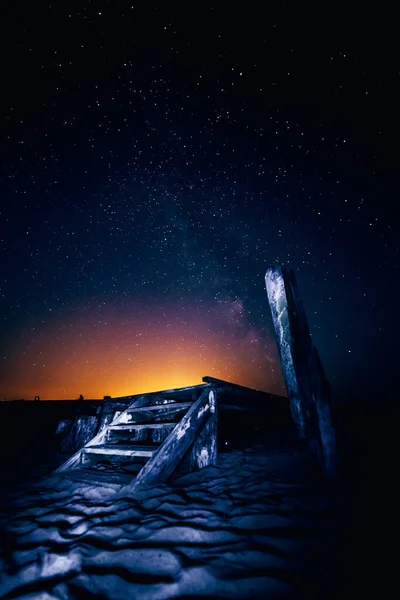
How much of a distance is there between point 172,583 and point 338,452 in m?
2.45

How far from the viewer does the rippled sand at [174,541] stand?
1477mm

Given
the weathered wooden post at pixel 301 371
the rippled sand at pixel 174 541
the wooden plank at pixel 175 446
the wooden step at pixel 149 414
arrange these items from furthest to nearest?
the wooden step at pixel 149 414, the weathered wooden post at pixel 301 371, the wooden plank at pixel 175 446, the rippled sand at pixel 174 541

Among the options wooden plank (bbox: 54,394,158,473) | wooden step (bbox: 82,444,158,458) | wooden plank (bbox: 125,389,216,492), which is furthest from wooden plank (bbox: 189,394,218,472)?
wooden plank (bbox: 54,394,158,473)

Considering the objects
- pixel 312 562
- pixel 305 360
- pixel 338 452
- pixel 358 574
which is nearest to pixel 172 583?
pixel 312 562

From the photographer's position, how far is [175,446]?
338 centimetres

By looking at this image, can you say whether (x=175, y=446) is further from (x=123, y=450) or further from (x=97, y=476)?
(x=97, y=476)

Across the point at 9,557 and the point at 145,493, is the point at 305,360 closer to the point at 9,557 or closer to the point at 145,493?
the point at 145,493

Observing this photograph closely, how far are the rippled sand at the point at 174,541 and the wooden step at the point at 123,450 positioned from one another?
476mm

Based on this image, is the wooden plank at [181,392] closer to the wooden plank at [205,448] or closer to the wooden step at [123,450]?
the wooden plank at [205,448]

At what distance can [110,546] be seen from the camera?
1.89m

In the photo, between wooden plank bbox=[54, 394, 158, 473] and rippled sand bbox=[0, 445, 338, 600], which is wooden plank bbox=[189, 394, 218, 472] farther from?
wooden plank bbox=[54, 394, 158, 473]

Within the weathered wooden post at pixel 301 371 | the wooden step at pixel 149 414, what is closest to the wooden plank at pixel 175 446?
the wooden step at pixel 149 414

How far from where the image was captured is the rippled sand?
4.84 feet

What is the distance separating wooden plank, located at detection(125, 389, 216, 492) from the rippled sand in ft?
0.56
